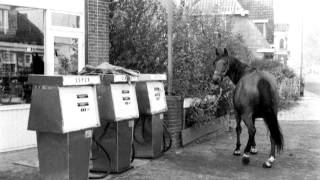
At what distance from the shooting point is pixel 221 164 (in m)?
8.67

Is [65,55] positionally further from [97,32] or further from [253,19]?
[253,19]

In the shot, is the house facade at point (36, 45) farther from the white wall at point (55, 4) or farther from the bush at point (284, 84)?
the bush at point (284, 84)

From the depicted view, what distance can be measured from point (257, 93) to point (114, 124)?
285 centimetres

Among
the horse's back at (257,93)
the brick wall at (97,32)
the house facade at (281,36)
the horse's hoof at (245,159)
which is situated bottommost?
the horse's hoof at (245,159)

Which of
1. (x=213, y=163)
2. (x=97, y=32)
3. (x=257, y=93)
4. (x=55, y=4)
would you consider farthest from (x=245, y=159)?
(x=55, y=4)

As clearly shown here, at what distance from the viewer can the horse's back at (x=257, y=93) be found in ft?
28.3

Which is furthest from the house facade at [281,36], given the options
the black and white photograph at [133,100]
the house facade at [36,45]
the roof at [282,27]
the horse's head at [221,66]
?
the horse's head at [221,66]

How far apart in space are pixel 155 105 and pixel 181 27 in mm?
3926

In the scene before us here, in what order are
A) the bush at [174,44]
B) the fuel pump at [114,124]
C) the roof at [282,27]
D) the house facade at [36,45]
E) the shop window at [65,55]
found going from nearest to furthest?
the fuel pump at [114,124] → the house facade at [36,45] → the shop window at [65,55] → the bush at [174,44] → the roof at [282,27]

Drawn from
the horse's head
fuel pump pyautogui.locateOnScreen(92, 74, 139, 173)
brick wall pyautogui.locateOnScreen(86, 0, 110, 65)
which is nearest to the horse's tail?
the horse's head

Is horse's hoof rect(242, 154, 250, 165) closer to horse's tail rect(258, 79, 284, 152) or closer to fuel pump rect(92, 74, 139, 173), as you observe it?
horse's tail rect(258, 79, 284, 152)

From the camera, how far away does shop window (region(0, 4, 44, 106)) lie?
945 centimetres

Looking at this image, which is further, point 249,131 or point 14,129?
point 14,129

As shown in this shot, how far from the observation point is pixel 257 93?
866 centimetres
